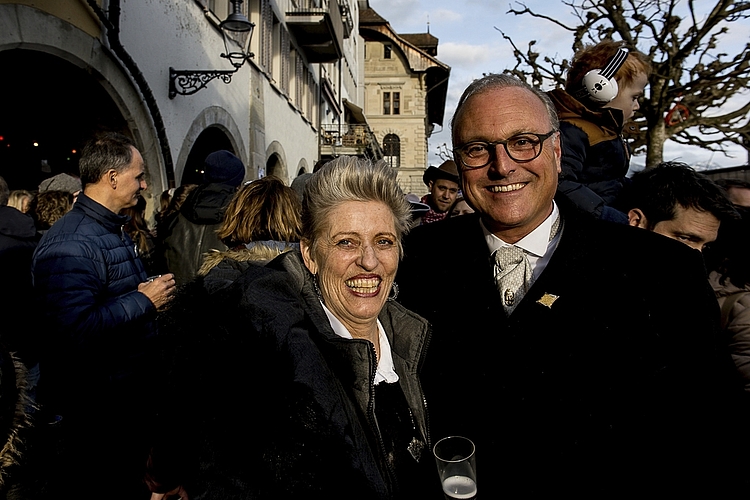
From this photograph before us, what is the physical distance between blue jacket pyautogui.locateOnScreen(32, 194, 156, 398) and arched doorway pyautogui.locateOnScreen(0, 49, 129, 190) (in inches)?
155

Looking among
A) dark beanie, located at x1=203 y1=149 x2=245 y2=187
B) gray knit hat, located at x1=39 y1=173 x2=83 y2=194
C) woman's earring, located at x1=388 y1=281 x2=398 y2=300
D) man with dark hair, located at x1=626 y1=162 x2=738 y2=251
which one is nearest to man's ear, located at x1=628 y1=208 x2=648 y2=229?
man with dark hair, located at x1=626 y1=162 x2=738 y2=251

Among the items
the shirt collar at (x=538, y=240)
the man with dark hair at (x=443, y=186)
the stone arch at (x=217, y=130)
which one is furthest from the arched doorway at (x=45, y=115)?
the shirt collar at (x=538, y=240)

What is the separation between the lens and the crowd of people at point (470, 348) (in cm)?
150

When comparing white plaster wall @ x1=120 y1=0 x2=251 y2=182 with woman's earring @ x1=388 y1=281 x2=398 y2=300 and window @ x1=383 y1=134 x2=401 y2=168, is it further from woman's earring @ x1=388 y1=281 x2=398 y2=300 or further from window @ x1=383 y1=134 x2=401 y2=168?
window @ x1=383 y1=134 x2=401 y2=168

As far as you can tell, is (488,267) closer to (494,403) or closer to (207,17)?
(494,403)

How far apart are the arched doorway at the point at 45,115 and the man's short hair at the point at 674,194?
6046 millimetres

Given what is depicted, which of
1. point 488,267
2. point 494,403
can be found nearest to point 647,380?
point 494,403

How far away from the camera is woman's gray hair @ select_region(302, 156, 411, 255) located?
6.61 feet

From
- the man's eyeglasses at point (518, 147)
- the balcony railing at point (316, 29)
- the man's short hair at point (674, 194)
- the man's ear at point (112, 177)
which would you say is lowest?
the man's short hair at point (674, 194)

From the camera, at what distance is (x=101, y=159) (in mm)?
3141

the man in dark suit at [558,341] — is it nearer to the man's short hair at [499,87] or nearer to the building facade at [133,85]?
the man's short hair at [499,87]

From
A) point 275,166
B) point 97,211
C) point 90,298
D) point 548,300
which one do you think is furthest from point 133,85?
point 275,166

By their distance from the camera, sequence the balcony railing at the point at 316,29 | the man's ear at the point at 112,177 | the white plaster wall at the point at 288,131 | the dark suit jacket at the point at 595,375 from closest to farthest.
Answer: the dark suit jacket at the point at 595,375, the man's ear at the point at 112,177, the white plaster wall at the point at 288,131, the balcony railing at the point at 316,29

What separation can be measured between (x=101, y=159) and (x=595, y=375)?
281cm
